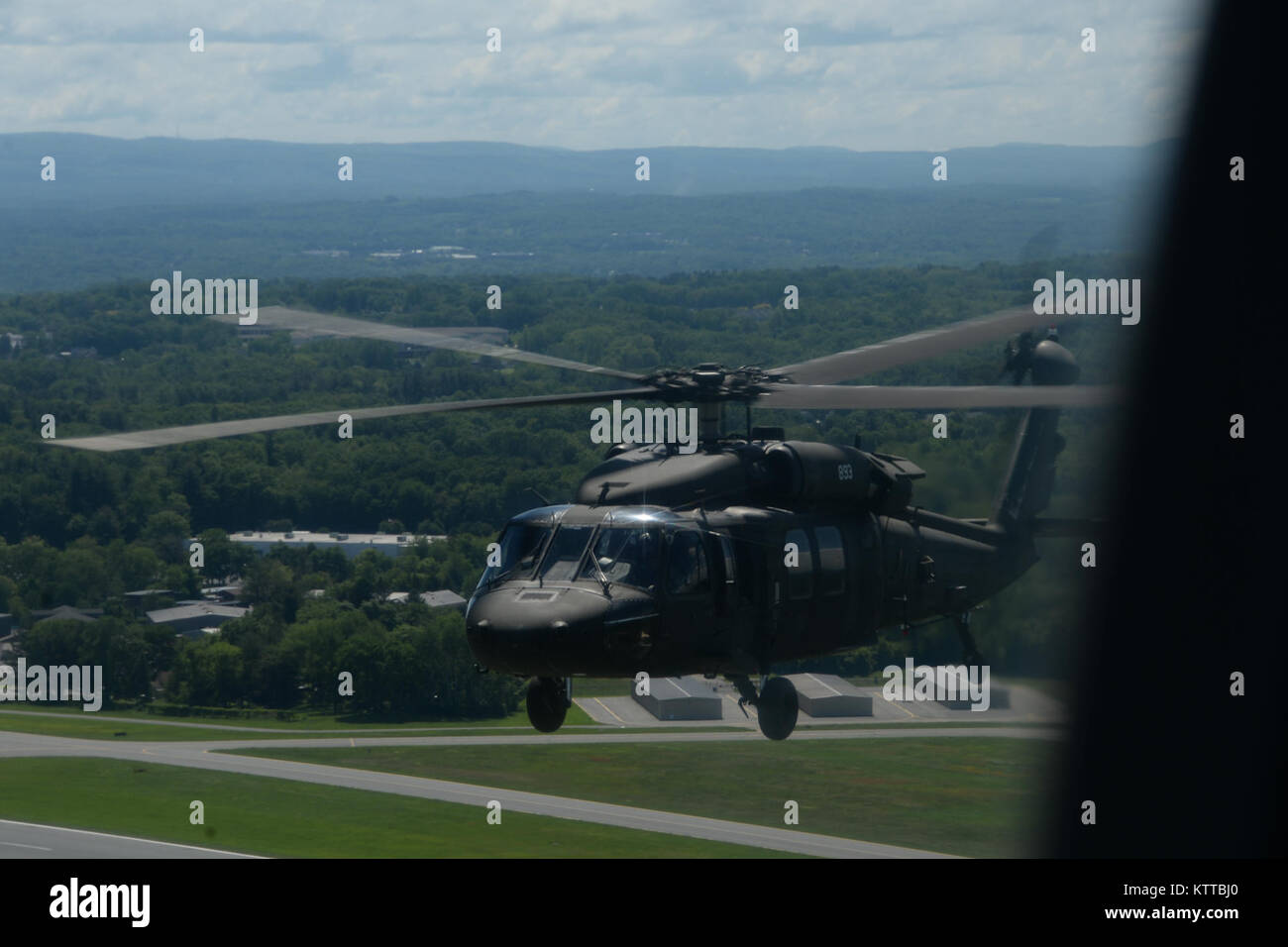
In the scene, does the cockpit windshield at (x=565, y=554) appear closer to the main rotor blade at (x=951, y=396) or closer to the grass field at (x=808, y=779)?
the main rotor blade at (x=951, y=396)

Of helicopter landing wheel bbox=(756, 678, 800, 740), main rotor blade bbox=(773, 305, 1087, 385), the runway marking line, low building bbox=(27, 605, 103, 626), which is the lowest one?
the runway marking line

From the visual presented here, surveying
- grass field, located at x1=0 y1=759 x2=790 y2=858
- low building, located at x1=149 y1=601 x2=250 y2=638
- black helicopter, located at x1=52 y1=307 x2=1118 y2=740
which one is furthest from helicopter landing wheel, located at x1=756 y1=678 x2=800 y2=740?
low building, located at x1=149 y1=601 x2=250 y2=638

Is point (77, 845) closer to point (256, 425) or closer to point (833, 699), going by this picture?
point (833, 699)

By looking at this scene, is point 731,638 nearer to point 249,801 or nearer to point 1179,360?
point 1179,360

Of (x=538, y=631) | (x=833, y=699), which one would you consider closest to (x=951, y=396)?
(x=538, y=631)

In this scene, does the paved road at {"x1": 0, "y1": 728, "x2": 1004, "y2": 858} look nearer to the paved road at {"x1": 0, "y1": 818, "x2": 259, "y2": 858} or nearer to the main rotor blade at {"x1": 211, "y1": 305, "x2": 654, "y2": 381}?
the paved road at {"x1": 0, "y1": 818, "x2": 259, "y2": 858}
